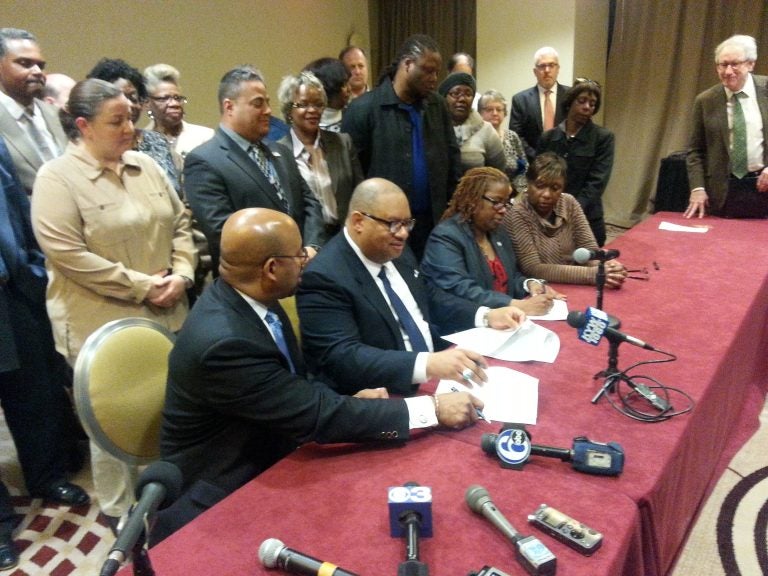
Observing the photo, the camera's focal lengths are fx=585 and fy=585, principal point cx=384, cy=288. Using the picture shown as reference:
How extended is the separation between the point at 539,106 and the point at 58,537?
382 centimetres

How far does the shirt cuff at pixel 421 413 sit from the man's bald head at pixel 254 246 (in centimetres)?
42

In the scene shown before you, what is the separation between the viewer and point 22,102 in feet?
7.48

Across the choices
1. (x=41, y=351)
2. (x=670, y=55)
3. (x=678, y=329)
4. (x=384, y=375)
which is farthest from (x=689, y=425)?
(x=670, y=55)

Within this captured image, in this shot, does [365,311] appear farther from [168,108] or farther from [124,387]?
[168,108]

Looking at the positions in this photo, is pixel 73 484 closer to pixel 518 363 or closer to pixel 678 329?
pixel 518 363

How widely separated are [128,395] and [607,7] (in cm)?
581

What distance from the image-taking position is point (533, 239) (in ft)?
8.60

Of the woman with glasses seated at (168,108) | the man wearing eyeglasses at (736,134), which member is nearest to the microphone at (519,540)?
the woman with glasses seated at (168,108)

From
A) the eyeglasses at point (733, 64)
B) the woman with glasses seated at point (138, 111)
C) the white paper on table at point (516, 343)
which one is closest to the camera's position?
the white paper on table at point (516, 343)

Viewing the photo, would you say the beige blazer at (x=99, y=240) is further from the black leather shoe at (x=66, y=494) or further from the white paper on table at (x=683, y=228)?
the white paper on table at (x=683, y=228)

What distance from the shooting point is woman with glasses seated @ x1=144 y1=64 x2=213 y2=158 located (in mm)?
2756

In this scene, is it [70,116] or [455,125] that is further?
[455,125]

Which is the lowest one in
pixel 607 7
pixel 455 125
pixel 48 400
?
pixel 48 400

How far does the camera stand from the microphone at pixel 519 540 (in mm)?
930
